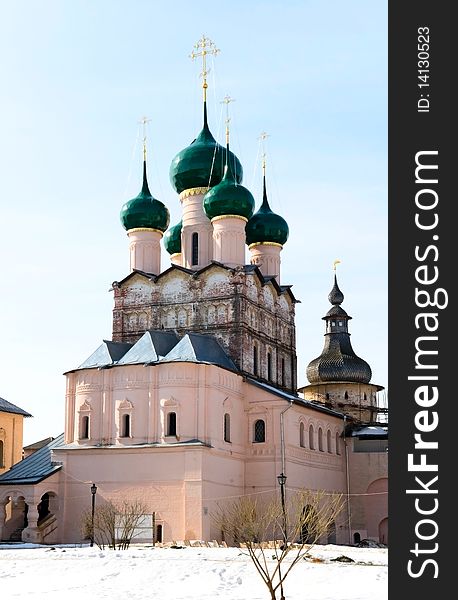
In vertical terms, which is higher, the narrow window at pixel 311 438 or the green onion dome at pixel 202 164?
the green onion dome at pixel 202 164

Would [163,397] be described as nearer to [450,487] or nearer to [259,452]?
[259,452]

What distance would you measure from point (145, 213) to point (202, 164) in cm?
342

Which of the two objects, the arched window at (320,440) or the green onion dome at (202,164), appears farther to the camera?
the green onion dome at (202,164)

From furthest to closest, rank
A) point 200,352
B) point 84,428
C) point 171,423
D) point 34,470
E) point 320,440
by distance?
point 320,440
point 200,352
point 84,428
point 34,470
point 171,423

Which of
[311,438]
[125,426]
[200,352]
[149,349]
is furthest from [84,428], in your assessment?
[311,438]

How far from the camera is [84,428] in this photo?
36.9 m

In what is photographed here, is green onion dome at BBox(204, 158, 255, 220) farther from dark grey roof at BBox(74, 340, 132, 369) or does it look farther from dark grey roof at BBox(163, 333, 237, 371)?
dark grey roof at BBox(74, 340, 132, 369)

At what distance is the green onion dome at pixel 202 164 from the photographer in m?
43.2

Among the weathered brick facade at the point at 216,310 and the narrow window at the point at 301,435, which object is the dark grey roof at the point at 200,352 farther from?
the narrow window at the point at 301,435

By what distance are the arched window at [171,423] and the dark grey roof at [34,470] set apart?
4498mm

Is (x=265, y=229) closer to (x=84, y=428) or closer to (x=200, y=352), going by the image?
(x=200, y=352)

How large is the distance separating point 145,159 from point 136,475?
16458 mm

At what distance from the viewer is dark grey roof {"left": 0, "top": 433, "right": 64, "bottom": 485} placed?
3559cm

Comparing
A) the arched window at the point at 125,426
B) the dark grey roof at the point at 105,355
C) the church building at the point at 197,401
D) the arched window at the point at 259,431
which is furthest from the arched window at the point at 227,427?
the dark grey roof at the point at 105,355
